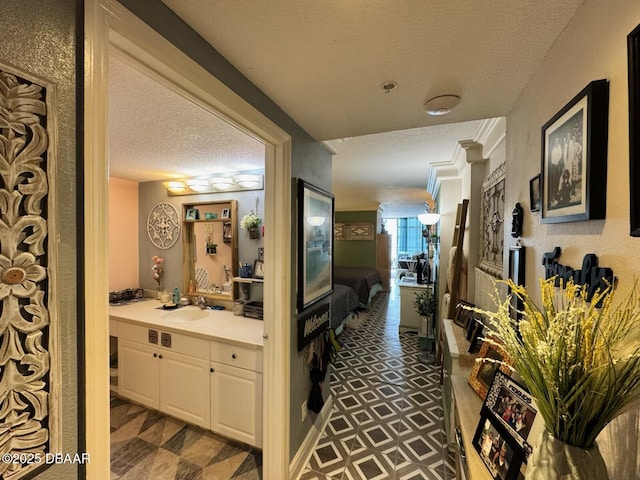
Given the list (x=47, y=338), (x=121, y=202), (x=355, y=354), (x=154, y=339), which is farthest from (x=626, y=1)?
(x=121, y=202)

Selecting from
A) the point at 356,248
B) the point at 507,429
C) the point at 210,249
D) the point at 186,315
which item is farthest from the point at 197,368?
the point at 356,248

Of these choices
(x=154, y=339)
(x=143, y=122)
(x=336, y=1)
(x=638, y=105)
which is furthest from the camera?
(x=154, y=339)

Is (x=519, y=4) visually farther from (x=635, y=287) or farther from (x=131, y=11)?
(x=131, y=11)

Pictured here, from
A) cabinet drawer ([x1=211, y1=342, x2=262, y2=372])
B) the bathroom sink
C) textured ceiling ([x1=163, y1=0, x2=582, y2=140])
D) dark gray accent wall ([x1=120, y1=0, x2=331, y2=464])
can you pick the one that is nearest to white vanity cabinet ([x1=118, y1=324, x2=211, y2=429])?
cabinet drawer ([x1=211, y1=342, x2=262, y2=372])

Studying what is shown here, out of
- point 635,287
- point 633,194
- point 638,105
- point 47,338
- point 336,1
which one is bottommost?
point 47,338

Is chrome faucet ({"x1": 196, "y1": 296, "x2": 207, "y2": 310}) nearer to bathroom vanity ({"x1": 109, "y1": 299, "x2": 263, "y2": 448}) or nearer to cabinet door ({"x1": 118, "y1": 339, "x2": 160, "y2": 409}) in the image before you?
bathroom vanity ({"x1": 109, "y1": 299, "x2": 263, "y2": 448})

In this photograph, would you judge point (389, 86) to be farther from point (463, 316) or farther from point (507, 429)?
point (463, 316)

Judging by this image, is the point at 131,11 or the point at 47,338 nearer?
the point at 47,338

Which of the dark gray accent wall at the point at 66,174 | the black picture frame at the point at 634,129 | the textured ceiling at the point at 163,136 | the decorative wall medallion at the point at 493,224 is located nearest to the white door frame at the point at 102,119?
the dark gray accent wall at the point at 66,174

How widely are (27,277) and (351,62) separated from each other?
1214mm

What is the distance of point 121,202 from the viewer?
10.3ft

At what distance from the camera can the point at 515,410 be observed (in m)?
0.81

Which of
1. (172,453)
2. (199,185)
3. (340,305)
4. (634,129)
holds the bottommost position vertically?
(172,453)

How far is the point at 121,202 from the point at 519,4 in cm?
385
